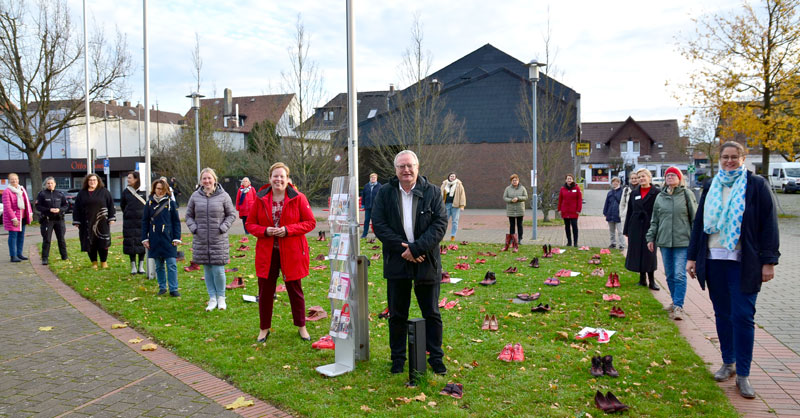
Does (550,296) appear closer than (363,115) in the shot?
Yes

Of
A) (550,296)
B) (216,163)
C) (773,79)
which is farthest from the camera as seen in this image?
(216,163)

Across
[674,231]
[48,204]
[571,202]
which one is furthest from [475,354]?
[48,204]

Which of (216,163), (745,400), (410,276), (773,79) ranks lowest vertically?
(745,400)

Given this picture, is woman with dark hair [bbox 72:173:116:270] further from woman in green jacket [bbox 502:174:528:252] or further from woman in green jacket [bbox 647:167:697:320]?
woman in green jacket [bbox 647:167:697:320]

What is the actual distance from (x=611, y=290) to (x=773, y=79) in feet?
66.8

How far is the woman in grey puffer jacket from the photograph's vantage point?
7688 mm

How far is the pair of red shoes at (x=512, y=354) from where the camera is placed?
552 cm

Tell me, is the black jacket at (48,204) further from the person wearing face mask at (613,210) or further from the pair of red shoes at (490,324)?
the person wearing face mask at (613,210)

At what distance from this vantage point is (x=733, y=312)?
15.9 feet

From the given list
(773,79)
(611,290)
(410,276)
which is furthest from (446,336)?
(773,79)

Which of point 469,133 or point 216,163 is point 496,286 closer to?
point 469,133

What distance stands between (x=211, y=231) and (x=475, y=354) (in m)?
4.13

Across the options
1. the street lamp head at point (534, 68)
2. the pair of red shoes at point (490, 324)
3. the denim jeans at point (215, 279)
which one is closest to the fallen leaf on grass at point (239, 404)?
the pair of red shoes at point (490, 324)

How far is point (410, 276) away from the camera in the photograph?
5.06 meters
